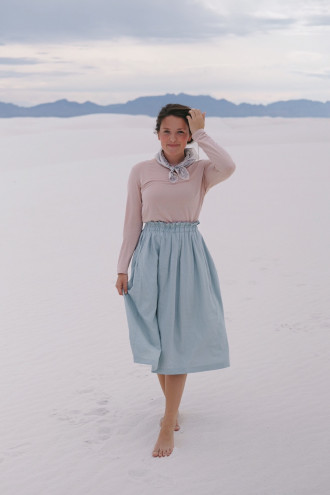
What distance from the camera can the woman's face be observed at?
15.6 ft

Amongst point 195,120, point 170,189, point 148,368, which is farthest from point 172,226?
point 148,368

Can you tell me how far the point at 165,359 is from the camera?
4.84 metres

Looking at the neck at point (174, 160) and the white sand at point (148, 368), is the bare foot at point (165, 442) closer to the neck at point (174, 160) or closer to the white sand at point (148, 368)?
the white sand at point (148, 368)

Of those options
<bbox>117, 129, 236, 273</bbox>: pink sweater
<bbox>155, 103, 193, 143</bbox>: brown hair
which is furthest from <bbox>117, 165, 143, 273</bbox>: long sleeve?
<bbox>155, 103, 193, 143</bbox>: brown hair

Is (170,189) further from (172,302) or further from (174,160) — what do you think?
(172,302)

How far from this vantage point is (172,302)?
4793 mm

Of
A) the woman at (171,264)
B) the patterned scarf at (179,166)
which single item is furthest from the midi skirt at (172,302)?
the patterned scarf at (179,166)

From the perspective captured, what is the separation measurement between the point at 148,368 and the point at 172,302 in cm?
204

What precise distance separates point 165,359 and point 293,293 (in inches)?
174

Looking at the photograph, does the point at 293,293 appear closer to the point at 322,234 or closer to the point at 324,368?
the point at 324,368

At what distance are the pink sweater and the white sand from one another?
1501 mm

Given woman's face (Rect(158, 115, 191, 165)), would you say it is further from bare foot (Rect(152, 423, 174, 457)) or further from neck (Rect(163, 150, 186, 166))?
bare foot (Rect(152, 423, 174, 457))

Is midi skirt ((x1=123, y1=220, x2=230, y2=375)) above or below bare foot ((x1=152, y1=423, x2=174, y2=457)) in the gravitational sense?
above

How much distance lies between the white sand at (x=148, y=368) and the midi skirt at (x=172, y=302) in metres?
0.63
